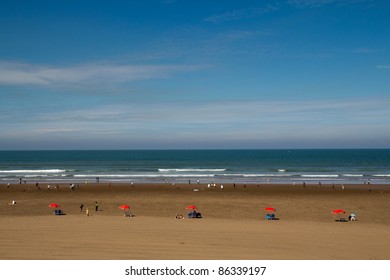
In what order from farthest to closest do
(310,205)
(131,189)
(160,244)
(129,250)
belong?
(131,189) < (310,205) < (160,244) < (129,250)

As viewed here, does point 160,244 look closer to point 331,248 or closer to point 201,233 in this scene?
point 201,233

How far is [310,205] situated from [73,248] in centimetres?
2279

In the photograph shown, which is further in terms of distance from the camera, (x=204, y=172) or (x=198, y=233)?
(x=204, y=172)

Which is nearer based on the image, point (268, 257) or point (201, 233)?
point (268, 257)

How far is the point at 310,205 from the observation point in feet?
102

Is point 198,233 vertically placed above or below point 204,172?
above

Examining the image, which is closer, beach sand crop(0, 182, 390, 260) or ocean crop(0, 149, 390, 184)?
beach sand crop(0, 182, 390, 260)

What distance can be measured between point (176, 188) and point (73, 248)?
3017 centimetres

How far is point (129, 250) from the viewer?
13.2 m

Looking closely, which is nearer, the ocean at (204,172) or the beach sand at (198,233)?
the beach sand at (198,233)

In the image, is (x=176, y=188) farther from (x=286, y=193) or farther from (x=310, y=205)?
(x=310, y=205)
